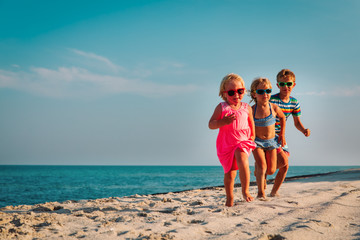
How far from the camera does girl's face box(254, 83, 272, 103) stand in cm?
485

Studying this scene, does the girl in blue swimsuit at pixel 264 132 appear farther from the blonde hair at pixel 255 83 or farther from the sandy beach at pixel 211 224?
the sandy beach at pixel 211 224

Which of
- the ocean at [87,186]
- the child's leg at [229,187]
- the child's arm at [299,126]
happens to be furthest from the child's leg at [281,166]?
the ocean at [87,186]

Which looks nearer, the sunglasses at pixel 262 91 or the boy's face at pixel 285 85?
the sunglasses at pixel 262 91

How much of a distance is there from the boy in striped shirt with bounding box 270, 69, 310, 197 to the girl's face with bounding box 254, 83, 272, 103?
522 mm

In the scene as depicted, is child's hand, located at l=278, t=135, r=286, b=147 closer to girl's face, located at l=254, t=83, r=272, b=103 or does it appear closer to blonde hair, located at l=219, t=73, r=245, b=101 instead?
girl's face, located at l=254, t=83, r=272, b=103

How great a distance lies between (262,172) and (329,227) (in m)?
1.85

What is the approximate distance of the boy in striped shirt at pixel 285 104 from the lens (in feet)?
17.0

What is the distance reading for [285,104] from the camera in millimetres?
5430

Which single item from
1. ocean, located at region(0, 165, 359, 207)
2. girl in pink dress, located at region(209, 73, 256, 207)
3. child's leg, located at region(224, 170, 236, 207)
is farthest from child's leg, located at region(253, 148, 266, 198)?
ocean, located at region(0, 165, 359, 207)

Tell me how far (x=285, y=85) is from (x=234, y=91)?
1455mm

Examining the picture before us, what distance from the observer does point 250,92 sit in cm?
516

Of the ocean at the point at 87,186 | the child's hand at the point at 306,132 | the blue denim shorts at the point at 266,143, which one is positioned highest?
the child's hand at the point at 306,132

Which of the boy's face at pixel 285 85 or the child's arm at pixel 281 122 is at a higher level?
the boy's face at pixel 285 85

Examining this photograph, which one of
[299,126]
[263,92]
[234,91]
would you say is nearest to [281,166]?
[299,126]
